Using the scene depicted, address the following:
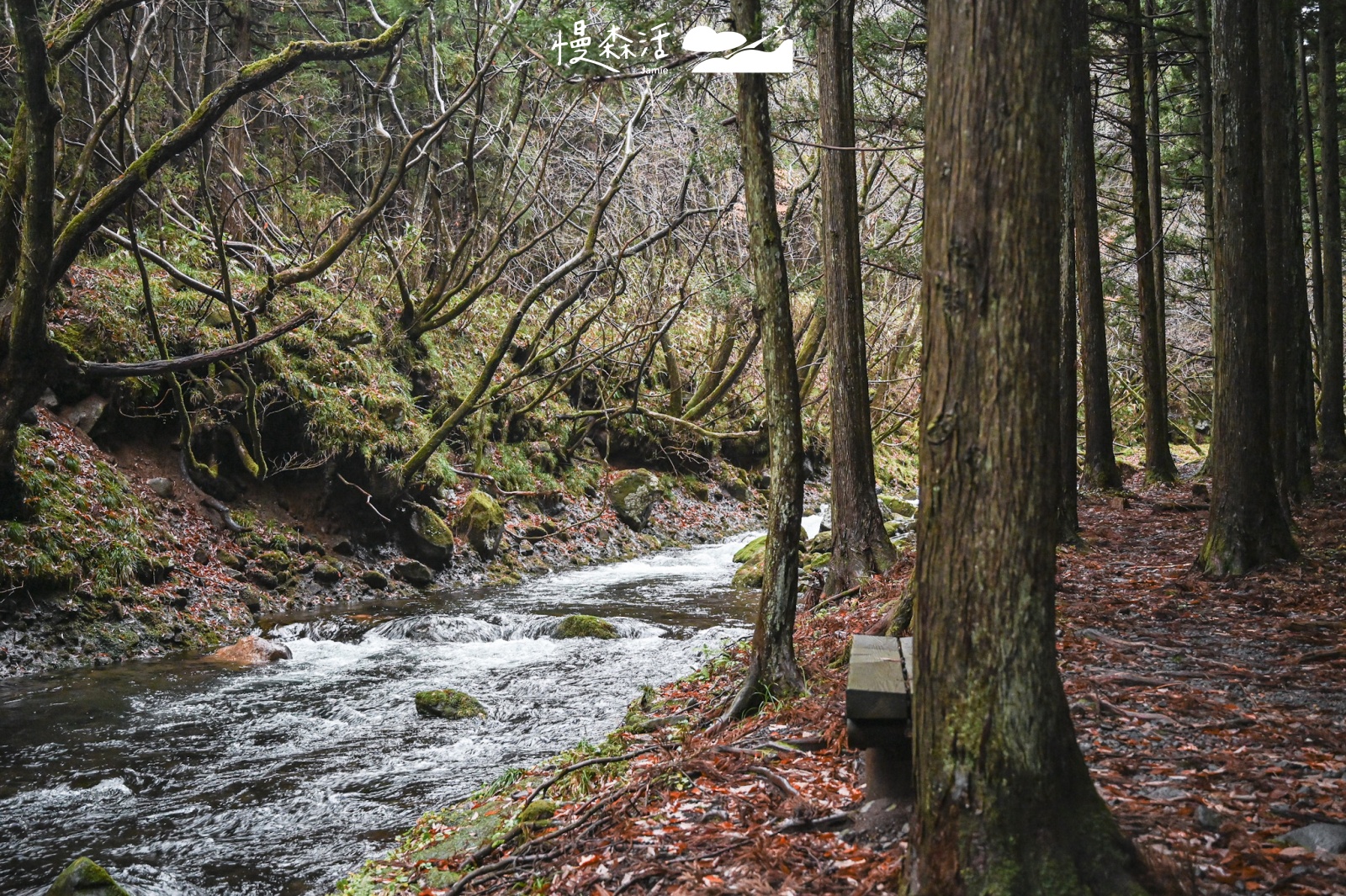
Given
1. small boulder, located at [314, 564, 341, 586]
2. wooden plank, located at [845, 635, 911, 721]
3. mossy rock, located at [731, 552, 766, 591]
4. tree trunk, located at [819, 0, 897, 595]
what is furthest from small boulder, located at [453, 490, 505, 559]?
wooden plank, located at [845, 635, 911, 721]

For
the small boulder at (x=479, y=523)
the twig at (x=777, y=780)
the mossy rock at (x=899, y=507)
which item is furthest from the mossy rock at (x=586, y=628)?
the mossy rock at (x=899, y=507)

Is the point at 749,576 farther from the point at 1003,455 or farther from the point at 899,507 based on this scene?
the point at 1003,455

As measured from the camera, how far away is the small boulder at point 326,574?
1260cm

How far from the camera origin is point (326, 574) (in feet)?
41.4

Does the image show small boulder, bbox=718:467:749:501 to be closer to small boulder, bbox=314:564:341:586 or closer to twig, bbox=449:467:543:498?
twig, bbox=449:467:543:498

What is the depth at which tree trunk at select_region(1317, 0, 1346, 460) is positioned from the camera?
43.2 ft

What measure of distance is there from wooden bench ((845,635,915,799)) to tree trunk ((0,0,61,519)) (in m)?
8.47

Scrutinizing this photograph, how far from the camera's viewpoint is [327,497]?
13609 millimetres

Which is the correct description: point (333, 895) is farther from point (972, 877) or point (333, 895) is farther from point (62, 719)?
point (62, 719)

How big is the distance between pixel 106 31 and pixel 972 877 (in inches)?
695

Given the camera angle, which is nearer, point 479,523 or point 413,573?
point 413,573

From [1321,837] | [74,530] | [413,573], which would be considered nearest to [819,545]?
[413,573]

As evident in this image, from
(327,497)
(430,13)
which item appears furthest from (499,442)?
(430,13)

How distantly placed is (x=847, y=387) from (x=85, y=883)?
24.1ft
